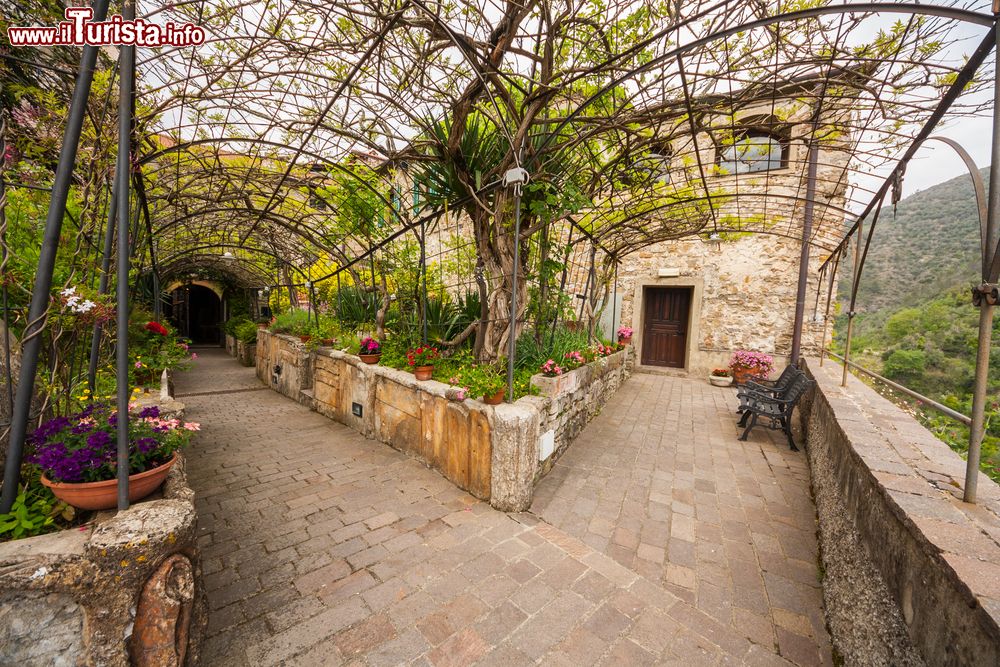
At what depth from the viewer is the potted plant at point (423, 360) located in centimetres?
349

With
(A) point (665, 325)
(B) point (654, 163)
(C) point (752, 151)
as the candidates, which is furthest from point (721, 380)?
(B) point (654, 163)

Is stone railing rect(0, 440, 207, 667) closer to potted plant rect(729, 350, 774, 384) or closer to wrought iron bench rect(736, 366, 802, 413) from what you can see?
wrought iron bench rect(736, 366, 802, 413)

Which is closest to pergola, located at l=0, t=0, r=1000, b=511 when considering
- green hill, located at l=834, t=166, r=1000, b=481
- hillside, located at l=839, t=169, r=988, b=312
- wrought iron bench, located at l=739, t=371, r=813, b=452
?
wrought iron bench, located at l=739, t=371, r=813, b=452

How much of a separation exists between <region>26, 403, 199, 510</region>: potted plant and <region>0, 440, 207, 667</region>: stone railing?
15 centimetres

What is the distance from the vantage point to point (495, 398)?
2.79 meters

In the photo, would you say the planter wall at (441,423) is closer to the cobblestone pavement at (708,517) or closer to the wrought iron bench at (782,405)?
the cobblestone pavement at (708,517)

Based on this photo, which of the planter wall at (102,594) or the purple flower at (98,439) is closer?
the planter wall at (102,594)

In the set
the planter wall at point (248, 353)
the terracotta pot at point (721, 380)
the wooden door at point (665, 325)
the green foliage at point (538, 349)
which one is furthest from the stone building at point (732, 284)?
the planter wall at point (248, 353)

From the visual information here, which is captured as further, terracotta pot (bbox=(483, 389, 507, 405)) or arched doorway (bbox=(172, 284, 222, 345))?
arched doorway (bbox=(172, 284, 222, 345))

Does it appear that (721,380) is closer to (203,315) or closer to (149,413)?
(149,413)

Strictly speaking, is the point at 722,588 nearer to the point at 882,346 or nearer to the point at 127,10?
the point at 127,10

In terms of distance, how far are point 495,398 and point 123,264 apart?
6.93 feet

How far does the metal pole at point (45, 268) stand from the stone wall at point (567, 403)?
265 cm

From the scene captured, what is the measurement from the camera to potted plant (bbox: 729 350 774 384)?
274 inches
